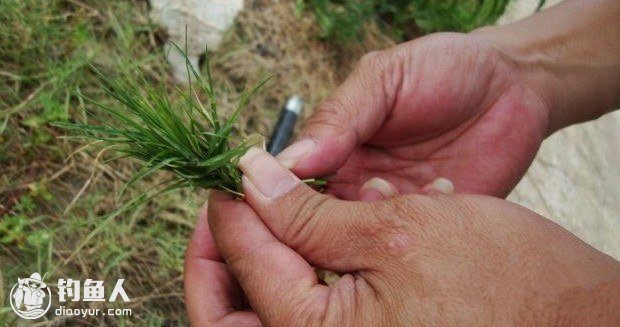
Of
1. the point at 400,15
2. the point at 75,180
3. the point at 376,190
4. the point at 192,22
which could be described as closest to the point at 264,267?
the point at 376,190

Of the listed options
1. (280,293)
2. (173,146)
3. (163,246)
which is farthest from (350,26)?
(280,293)

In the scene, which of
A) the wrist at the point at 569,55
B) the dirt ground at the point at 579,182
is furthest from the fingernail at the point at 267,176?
the dirt ground at the point at 579,182

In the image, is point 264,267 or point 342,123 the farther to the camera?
point 342,123

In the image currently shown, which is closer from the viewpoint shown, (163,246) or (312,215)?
(312,215)

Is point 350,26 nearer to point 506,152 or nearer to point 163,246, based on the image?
point 506,152

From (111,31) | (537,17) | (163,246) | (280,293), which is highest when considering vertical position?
(537,17)

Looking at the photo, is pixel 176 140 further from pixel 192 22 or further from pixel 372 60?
pixel 192 22

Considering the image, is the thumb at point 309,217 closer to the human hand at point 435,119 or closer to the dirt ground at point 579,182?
the human hand at point 435,119
